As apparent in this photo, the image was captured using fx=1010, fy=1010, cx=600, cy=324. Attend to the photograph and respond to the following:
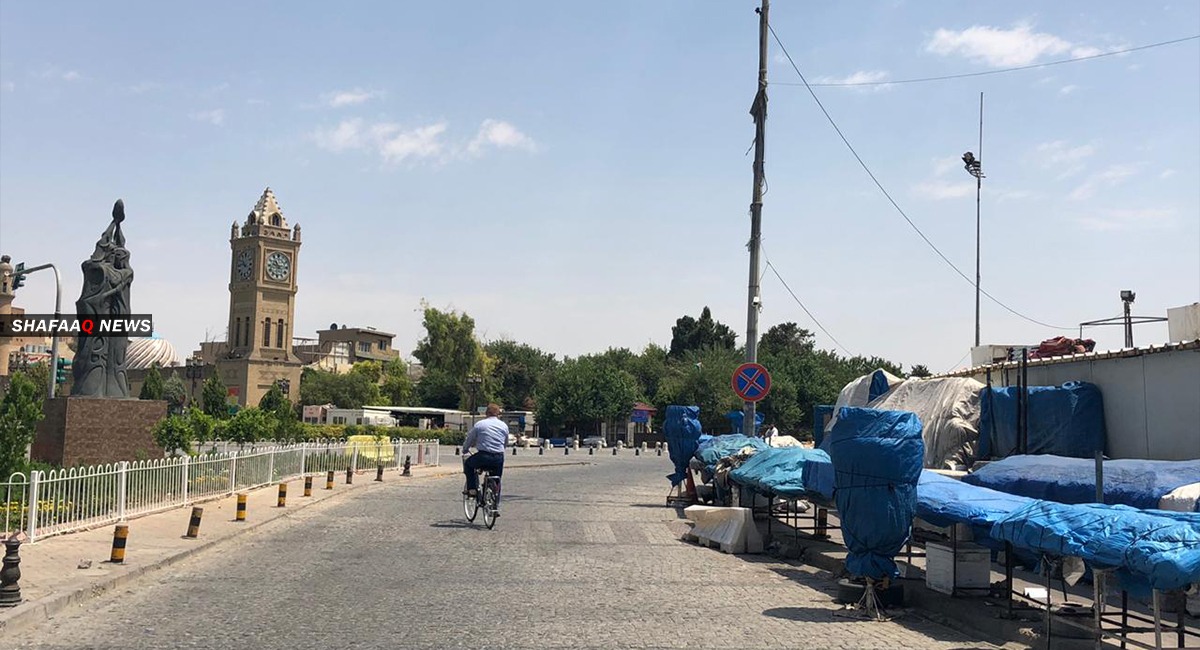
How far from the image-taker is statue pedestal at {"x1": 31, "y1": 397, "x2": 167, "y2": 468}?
19594mm

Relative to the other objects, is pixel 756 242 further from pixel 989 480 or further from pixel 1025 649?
pixel 1025 649

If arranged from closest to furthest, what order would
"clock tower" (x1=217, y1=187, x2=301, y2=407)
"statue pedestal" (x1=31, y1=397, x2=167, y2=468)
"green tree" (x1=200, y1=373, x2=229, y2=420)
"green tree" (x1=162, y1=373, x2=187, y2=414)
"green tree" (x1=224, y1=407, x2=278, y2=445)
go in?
"statue pedestal" (x1=31, y1=397, x2=167, y2=468)
"green tree" (x1=224, y1=407, x2=278, y2=445)
"green tree" (x1=200, y1=373, x2=229, y2=420)
"green tree" (x1=162, y1=373, x2=187, y2=414)
"clock tower" (x1=217, y1=187, x2=301, y2=407)

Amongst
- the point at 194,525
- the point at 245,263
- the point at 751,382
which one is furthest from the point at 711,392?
the point at 194,525

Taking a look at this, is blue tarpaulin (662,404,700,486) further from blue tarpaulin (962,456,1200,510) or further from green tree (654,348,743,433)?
green tree (654,348,743,433)

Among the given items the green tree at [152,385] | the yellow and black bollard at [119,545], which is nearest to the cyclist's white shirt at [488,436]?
the yellow and black bollard at [119,545]

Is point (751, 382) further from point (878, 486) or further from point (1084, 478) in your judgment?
point (878, 486)

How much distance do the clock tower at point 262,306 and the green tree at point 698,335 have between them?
41.0 meters

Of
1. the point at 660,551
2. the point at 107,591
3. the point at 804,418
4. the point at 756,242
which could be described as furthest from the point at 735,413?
the point at 804,418

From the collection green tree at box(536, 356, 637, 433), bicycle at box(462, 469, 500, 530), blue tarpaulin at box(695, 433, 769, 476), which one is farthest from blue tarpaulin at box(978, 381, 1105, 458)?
green tree at box(536, 356, 637, 433)

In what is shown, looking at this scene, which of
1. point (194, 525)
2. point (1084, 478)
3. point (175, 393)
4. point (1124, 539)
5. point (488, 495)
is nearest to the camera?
point (1124, 539)

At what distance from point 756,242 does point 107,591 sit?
1319 centimetres

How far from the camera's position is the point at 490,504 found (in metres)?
15.4

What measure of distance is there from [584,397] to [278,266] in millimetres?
48401

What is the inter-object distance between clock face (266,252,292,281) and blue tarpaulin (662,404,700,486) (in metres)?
92.1
